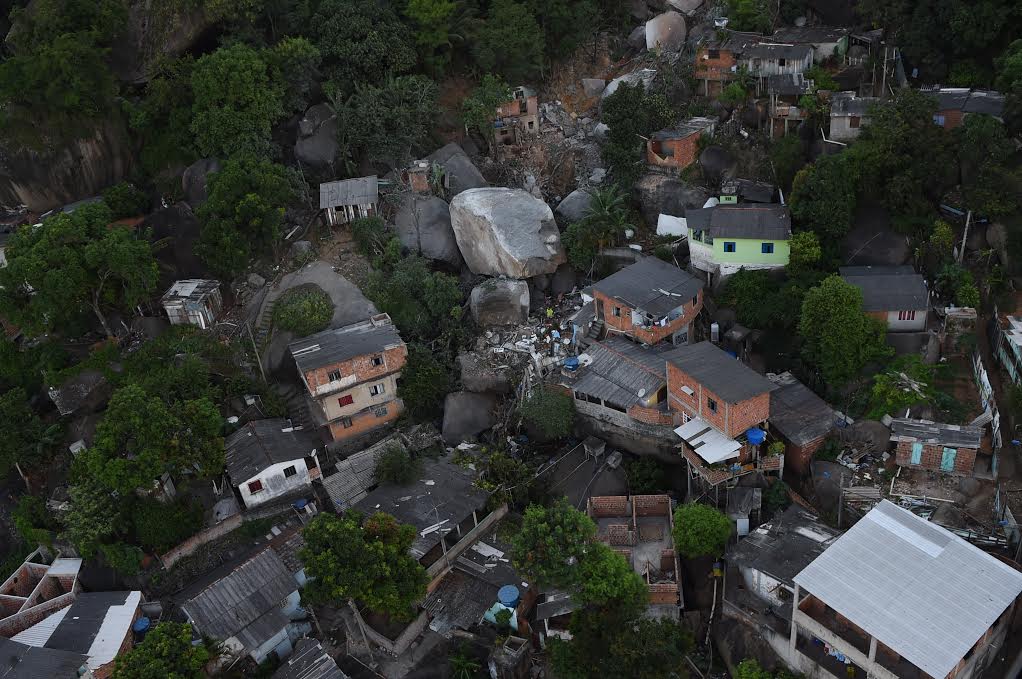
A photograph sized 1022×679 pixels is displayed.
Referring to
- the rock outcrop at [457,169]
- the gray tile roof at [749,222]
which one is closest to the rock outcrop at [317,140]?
the rock outcrop at [457,169]

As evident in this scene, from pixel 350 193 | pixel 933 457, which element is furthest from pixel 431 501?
pixel 933 457

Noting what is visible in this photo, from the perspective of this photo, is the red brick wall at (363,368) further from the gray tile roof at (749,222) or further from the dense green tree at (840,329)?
the dense green tree at (840,329)

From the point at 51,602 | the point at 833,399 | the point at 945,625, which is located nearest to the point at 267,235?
the point at 51,602

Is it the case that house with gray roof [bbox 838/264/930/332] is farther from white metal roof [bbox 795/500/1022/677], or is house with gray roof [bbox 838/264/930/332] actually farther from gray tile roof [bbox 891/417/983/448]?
white metal roof [bbox 795/500/1022/677]

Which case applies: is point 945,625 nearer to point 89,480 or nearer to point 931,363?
point 931,363

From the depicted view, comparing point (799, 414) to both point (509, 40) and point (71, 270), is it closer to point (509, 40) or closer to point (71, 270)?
point (509, 40)

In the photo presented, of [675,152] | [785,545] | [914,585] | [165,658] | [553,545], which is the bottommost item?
[785,545]
